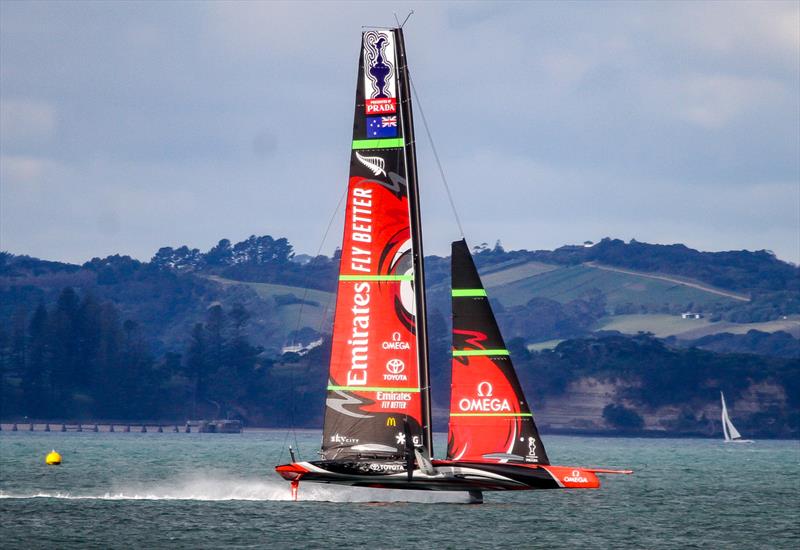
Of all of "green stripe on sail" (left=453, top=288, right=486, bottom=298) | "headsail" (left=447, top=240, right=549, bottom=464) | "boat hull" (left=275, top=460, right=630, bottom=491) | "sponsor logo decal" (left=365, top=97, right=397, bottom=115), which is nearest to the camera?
"boat hull" (left=275, top=460, right=630, bottom=491)

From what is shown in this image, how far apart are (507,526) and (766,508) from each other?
14545 mm

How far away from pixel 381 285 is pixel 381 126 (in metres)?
4.15

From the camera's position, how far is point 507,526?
4312 centimetres

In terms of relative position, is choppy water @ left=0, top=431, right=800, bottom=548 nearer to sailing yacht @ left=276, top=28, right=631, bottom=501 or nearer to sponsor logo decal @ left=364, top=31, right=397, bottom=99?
→ sailing yacht @ left=276, top=28, right=631, bottom=501

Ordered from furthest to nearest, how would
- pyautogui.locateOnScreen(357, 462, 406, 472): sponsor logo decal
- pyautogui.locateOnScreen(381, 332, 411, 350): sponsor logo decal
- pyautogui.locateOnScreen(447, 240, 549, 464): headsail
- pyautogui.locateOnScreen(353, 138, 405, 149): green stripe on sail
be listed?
pyautogui.locateOnScreen(447, 240, 549, 464): headsail, pyautogui.locateOnScreen(381, 332, 411, 350): sponsor logo decal, pyautogui.locateOnScreen(353, 138, 405, 149): green stripe on sail, pyautogui.locateOnScreen(357, 462, 406, 472): sponsor logo decal

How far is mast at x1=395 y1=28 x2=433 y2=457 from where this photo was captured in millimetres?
40656

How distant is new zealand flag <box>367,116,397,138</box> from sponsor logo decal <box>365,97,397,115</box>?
13 centimetres

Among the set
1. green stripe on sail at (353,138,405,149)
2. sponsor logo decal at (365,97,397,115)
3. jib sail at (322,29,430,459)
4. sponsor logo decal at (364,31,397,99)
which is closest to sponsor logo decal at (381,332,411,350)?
jib sail at (322,29,430,459)

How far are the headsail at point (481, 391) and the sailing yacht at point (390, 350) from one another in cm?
3

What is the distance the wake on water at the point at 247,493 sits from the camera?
44.1 m

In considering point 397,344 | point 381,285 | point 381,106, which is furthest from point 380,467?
point 381,106

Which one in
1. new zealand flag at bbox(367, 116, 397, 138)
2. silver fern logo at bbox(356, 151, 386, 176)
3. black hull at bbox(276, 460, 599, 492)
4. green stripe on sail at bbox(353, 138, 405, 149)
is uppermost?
new zealand flag at bbox(367, 116, 397, 138)

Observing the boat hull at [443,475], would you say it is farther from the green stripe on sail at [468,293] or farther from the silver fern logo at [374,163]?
the silver fern logo at [374,163]

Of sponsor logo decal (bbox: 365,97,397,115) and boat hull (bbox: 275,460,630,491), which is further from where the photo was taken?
sponsor logo decal (bbox: 365,97,397,115)
